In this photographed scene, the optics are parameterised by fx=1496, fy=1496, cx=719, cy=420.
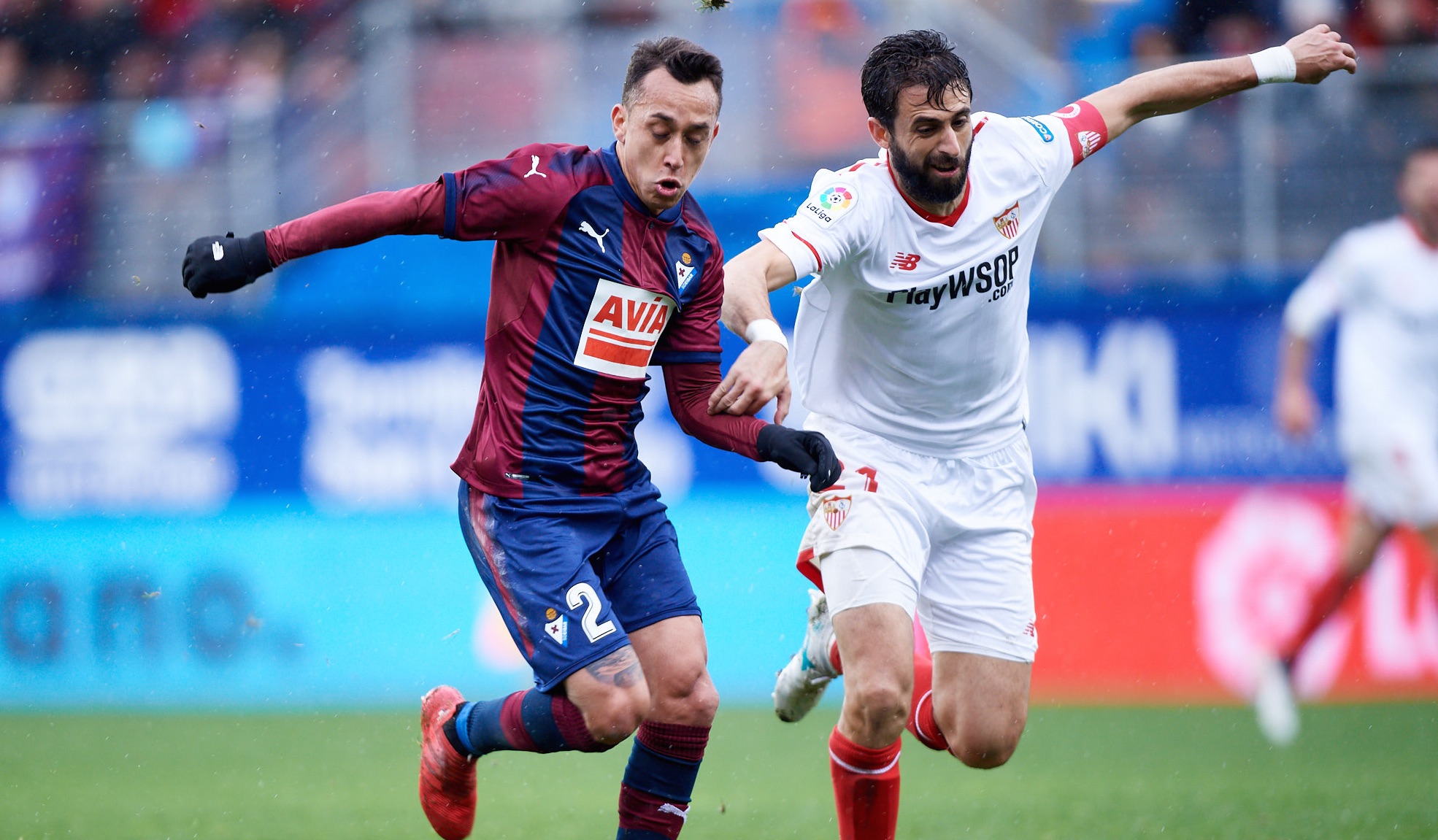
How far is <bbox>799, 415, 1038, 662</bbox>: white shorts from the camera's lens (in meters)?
4.59

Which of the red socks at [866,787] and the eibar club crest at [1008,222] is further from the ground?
the eibar club crest at [1008,222]

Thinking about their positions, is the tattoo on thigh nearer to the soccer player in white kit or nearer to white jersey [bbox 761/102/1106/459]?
the soccer player in white kit

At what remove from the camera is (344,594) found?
27.9ft

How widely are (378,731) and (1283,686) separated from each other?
15.3 ft

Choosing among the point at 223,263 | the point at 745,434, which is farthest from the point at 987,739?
the point at 223,263

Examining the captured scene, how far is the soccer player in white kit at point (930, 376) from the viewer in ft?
14.4

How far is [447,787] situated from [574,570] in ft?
3.06

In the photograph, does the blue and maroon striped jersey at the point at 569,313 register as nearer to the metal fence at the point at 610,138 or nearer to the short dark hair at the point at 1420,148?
the metal fence at the point at 610,138

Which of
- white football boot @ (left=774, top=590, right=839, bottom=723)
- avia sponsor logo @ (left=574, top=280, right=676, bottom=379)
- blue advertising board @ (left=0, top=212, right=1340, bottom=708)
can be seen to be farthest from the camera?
blue advertising board @ (left=0, top=212, right=1340, bottom=708)

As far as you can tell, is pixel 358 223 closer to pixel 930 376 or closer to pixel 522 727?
pixel 522 727

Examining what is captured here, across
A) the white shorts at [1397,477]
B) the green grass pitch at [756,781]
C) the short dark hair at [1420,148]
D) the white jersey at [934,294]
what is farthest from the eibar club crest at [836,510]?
the short dark hair at [1420,148]

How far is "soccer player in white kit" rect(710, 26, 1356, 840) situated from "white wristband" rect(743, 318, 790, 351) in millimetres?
209

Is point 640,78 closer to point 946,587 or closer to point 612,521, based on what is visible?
point 612,521

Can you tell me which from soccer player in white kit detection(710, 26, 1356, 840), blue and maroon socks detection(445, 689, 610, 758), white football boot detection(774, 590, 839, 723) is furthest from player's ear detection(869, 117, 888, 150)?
blue and maroon socks detection(445, 689, 610, 758)
